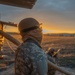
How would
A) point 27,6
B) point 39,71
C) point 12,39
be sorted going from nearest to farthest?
1. point 39,71
2. point 12,39
3. point 27,6

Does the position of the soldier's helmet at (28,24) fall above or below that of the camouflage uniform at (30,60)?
above

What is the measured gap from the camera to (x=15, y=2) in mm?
5551

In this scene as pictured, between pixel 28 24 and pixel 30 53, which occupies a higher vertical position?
pixel 28 24

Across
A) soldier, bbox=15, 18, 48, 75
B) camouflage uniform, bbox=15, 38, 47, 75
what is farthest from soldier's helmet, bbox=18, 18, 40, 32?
camouflage uniform, bbox=15, 38, 47, 75

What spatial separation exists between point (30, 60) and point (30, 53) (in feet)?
0.24

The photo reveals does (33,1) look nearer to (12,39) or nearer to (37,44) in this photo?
(12,39)

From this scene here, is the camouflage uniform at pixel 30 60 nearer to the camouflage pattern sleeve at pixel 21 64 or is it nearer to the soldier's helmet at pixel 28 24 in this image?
the camouflage pattern sleeve at pixel 21 64

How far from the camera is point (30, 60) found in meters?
3.60

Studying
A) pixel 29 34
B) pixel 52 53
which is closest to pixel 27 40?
pixel 29 34

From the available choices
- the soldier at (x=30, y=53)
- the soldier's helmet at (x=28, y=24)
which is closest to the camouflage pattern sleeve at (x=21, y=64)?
the soldier at (x=30, y=53)

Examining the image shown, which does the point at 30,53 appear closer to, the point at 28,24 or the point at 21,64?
the point at 21,64

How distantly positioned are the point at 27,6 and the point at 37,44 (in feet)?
7.10

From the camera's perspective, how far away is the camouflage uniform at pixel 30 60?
11.8 feet

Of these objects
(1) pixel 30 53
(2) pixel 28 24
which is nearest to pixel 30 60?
(1) pixel 30 53
